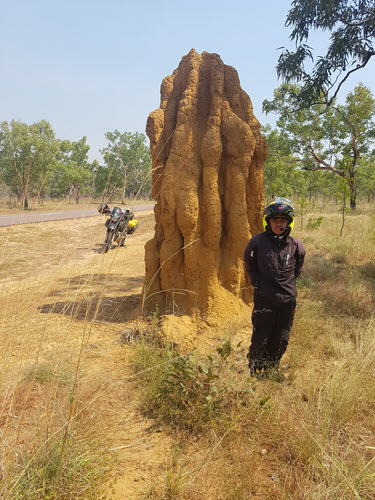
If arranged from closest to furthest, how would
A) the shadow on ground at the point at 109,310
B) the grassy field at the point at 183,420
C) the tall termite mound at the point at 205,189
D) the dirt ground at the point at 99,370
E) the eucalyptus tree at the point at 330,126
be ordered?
the grassy field at the point at 183,420 → the dirt ground at the point at 99,370 → the tall termite mound at the point at 205,189 → the shadow on ground at the point at 109,310 → the eucalyptus tree at the point at 330,126

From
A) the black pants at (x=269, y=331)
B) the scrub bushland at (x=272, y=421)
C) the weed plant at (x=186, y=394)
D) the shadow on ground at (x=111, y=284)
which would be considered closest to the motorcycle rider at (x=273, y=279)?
the black pants at (x=269, y=331)

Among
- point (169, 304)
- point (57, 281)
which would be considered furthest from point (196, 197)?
point (57, 281)

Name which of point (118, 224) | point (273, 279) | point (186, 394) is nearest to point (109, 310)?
point (118, 224)

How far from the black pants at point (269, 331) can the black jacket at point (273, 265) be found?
0.09 metres

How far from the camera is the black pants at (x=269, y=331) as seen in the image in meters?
2.85

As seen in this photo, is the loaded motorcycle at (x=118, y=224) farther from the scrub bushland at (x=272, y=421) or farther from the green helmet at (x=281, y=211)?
the green helmet at (x=281, y=211)

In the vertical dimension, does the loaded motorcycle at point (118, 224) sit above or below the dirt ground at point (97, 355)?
above

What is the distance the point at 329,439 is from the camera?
2211mm

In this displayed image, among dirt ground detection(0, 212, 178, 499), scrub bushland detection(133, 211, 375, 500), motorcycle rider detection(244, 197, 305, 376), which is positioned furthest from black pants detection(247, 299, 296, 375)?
dirt ground detection(0, 212, 178, 499)

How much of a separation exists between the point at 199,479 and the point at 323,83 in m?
7.71

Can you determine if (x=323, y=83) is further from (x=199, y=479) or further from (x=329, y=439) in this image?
(x=199, y=479)

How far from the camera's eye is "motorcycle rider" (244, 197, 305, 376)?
9.13 feet

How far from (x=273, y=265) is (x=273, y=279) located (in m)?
0.13

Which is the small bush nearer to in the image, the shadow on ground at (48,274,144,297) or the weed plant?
the weed plant
